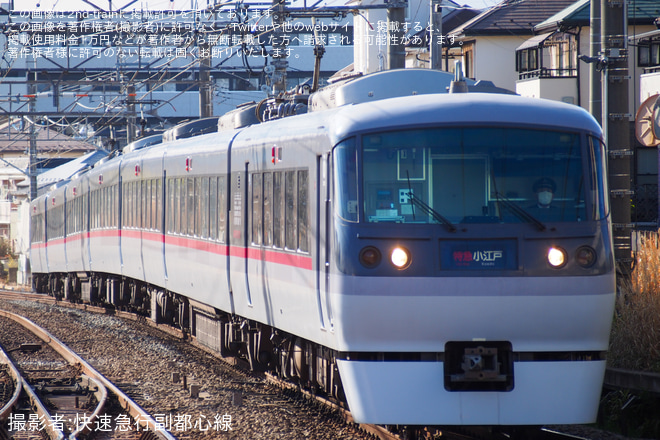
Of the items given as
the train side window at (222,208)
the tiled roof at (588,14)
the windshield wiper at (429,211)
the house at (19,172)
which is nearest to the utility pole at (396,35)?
the train side window at (222,208)

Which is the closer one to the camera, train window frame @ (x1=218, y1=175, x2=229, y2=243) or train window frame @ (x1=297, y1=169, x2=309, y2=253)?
train window frame @ (x1=297, y1=169, x2=309, y2=253)

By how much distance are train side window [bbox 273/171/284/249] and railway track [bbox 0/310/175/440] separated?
6.37 ft

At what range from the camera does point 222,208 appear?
11250 mm

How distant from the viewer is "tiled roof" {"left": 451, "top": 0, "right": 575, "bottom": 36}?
29281mm

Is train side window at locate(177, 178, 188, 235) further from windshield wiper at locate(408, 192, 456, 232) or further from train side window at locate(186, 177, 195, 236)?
windshield wiper at locate(408, 192, 456, 232)

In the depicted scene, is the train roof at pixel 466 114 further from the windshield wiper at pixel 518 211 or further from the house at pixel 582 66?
the house at pixel 582 66

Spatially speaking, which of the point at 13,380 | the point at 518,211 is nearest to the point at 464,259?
the point at 518,211

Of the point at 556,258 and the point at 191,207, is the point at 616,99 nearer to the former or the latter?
the point at 556,258

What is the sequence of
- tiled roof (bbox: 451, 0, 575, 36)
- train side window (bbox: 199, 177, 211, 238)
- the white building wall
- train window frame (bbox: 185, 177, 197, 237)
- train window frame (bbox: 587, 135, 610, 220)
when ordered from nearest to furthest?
train window frame (bbox: 587, 135, 610, 220) < train side window (bbox: 199, 177, 211, 238) < train window frame (bbox: 185, 177, 197, 237) < tiled roof (bbox: 451, 0, 575, 36) < the white building wall

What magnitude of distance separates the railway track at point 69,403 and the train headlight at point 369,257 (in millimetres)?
2351

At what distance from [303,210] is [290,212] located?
0.46 m

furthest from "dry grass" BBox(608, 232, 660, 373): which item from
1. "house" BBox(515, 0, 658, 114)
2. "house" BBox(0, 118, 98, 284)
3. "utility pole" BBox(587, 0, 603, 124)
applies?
"house" BBox(0, 118, 98, 284)

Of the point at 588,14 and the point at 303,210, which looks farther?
the point at 588,14

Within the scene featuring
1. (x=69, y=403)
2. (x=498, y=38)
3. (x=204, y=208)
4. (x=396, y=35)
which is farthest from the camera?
(x=498, y=38)
